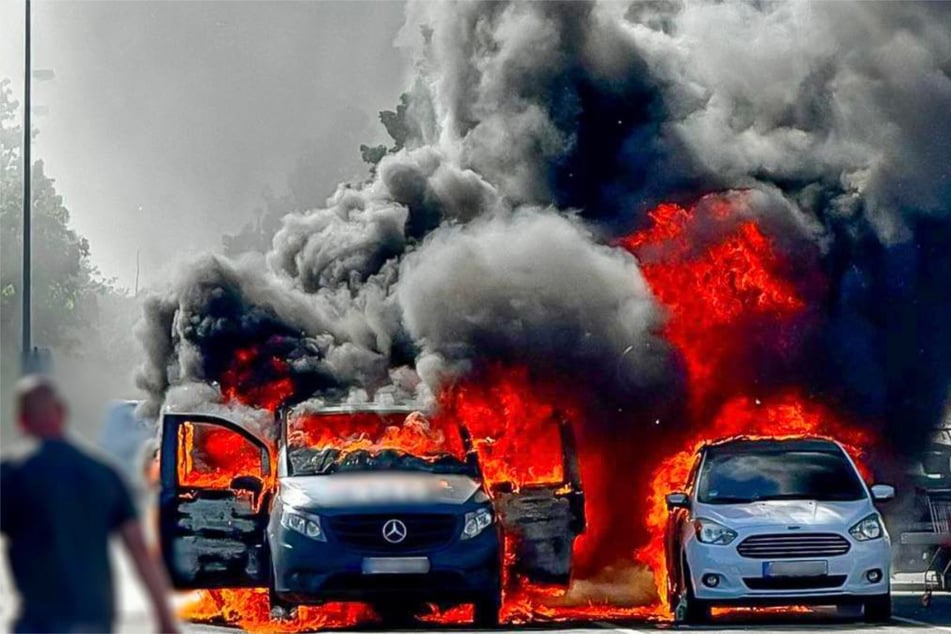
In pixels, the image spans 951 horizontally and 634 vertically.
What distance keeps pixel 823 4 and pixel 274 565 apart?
54.7ft

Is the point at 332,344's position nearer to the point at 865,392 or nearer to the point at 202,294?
the point at 202,294

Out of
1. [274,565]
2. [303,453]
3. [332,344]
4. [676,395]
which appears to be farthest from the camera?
[332,344]

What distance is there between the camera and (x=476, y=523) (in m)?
16.8

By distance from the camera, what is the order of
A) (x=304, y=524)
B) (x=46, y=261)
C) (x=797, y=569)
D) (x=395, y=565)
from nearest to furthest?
(x=395, y=565)
(x=304, y=524)
(x=797, y=569)
(x=46, y=261)

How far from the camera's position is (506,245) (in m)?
26.6

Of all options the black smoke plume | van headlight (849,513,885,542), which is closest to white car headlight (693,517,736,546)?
van headlight (849,513,885,542)

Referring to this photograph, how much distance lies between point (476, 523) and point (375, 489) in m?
0.94

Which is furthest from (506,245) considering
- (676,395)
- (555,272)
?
(676,395)

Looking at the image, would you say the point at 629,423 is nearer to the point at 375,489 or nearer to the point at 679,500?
the point at 679,500

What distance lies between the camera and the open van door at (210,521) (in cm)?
1711

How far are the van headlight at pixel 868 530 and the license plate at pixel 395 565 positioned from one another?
3575mm

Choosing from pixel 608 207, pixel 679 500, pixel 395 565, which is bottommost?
pixel 395 565

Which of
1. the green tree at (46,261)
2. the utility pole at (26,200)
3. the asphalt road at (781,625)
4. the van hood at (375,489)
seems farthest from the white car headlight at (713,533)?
the green tree at (46,261)

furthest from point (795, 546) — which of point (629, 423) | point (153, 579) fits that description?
point (153, 579)
